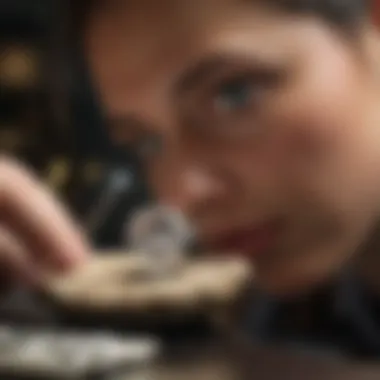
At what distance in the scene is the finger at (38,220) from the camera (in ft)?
1.93

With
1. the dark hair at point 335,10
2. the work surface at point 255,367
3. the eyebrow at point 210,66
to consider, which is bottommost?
the work surface at point 255,367

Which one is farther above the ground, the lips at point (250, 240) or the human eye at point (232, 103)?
the human eye at point (232, 103)

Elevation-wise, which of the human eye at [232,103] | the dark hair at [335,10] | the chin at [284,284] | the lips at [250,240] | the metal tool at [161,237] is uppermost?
the dark hair at [335,10]

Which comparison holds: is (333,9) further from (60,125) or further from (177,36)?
(60,125)

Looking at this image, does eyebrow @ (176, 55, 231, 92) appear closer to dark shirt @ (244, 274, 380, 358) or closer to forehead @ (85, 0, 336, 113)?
forehead @ (85, 0, 336, 113)

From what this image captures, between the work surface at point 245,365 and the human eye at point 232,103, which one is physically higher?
the human eye at point 232,103

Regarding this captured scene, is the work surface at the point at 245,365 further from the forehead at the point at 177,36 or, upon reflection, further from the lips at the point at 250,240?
the forehead at the point at 177,36

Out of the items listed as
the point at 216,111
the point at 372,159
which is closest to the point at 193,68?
the point at 216,111

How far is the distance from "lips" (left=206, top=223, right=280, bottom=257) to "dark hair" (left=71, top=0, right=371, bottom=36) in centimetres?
14

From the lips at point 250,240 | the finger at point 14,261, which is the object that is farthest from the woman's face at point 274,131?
the finger at point 14,261

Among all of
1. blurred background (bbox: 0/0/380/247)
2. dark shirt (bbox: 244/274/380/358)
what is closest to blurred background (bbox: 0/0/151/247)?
blurred background (bbox: 0/0/380/247)

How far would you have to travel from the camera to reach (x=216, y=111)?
56 cm

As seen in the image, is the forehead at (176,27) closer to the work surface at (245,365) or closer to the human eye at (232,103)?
the human eye at (232,103)

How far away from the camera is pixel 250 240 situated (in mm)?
556
